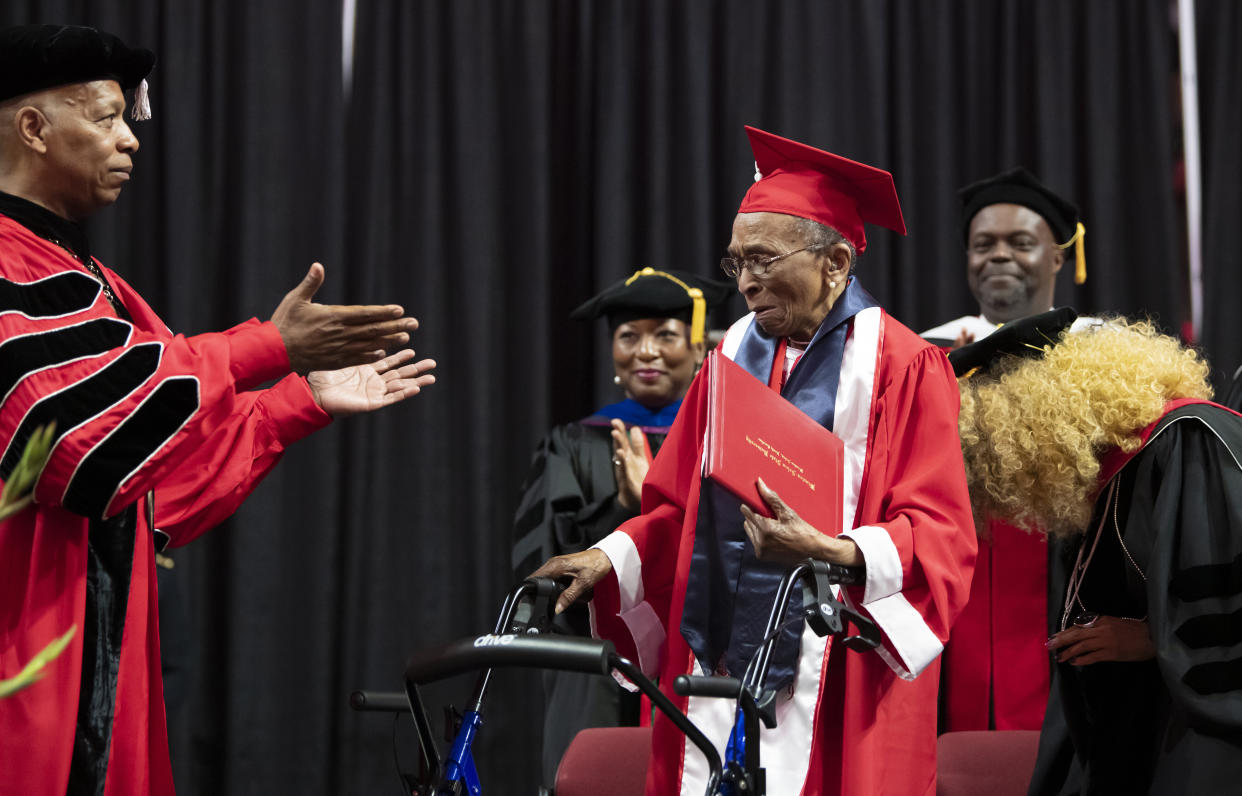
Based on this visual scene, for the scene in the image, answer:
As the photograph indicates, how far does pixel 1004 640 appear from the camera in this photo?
3297mm

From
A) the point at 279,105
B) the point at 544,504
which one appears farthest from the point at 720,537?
the point at 279,105

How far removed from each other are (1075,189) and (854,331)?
10.6 ft

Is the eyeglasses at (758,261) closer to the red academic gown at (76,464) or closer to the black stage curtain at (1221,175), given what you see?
the red academic gown at (76,464)

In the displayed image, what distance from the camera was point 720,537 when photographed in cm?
237

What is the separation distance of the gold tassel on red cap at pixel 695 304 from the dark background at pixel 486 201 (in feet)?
2.11

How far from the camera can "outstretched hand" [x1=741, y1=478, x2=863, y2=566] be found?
2.04 meters

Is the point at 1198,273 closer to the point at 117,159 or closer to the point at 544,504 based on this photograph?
the point at 544,504

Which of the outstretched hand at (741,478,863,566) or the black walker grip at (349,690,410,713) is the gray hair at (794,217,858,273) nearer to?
the outstretched hand at (741,478,863,566)

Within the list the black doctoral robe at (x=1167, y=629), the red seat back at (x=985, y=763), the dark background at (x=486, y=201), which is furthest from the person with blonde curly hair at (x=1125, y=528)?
the dark background at (x=486, y=201)

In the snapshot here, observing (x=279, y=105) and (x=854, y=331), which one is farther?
(x=279, y=105)

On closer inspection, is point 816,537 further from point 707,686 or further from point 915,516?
point 707,686

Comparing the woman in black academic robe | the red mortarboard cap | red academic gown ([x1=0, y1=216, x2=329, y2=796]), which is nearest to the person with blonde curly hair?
the red mortarboard cap

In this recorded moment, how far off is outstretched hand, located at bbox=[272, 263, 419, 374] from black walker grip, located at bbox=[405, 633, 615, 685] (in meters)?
0.81

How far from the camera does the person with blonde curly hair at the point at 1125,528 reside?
2.25 m
